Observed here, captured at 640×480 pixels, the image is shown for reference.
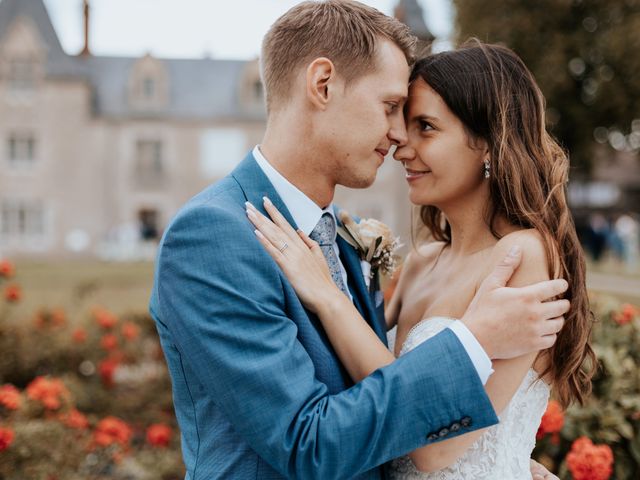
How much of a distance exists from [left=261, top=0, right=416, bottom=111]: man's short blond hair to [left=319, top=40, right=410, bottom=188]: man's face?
0.05m

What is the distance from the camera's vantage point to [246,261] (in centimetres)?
191

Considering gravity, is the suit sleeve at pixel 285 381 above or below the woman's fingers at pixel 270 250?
below

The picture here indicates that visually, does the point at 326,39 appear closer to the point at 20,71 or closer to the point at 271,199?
the point at 271,199

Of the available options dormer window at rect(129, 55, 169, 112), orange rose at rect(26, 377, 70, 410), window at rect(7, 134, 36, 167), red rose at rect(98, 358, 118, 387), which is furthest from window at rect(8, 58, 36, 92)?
orange rose at rect(26, 377, 70, 410)

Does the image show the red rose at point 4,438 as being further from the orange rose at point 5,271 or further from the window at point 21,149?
the window at point 21,149

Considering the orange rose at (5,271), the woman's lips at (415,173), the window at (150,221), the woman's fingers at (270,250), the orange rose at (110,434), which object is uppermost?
the woman's lips at (415,173)

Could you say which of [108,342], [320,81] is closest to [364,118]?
[320,81]

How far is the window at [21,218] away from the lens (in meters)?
32.4

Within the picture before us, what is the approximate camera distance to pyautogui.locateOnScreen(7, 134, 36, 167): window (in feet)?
107

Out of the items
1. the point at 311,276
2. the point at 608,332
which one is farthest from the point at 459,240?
the point at 608,332

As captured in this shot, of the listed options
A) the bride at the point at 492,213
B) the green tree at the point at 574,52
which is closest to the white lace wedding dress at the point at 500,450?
the bride at the point at 492,213

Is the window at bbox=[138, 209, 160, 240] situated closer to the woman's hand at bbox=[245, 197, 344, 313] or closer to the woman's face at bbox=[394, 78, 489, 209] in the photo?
the woman's face at bbox=[394, 78, 489, 209]

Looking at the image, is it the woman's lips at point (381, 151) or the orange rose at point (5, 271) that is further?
the orange rose at point (5, 271)

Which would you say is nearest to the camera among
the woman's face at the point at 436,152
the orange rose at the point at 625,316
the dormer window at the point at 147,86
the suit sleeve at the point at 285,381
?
the suit sleeve at the point at 285,381
